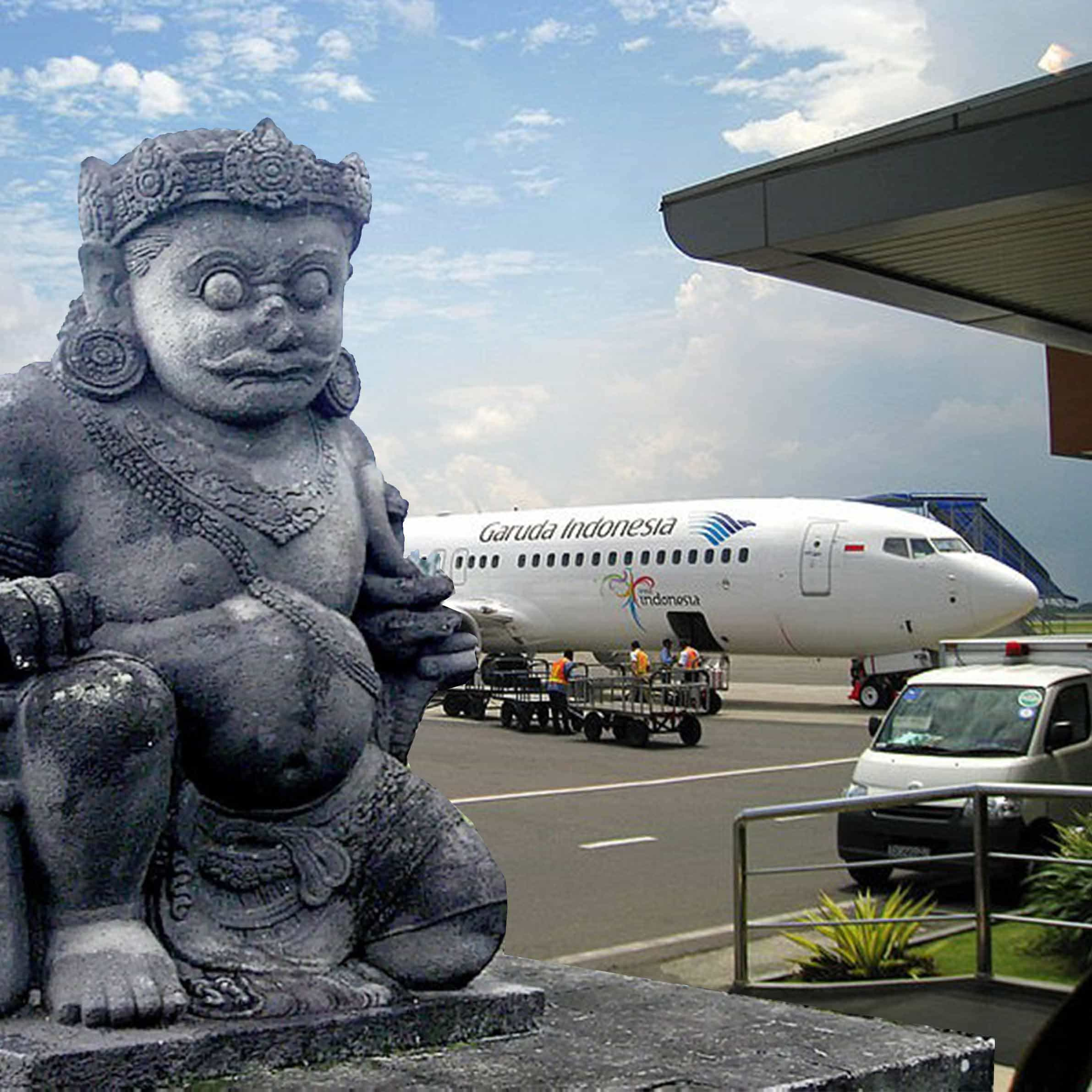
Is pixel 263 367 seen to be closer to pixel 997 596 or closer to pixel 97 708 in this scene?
pixel 97 708

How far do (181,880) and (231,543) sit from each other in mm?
701

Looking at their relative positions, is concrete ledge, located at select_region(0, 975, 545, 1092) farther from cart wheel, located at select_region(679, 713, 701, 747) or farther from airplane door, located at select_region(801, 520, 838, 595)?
airplane door, located at select_region(801, 520, 838, 595)

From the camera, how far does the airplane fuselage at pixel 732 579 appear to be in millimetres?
23594

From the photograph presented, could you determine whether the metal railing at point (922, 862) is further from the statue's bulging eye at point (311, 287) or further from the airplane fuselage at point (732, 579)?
the airplane fuselage at point (732, 579)

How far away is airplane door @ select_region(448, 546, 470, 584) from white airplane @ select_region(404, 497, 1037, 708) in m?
0.04

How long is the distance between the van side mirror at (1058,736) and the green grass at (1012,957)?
7.57 ft

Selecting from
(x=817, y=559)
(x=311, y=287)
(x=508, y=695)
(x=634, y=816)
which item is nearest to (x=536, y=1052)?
(x=311, y=287)

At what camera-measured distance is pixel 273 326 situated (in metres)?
3.47

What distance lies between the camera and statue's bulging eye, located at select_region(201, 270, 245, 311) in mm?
3486

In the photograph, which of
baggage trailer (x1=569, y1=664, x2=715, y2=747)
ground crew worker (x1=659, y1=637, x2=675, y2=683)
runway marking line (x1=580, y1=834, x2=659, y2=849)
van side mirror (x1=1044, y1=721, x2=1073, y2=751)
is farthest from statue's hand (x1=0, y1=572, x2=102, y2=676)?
ground crew worker (x1=659, y1=637, x2=675, y2=683)

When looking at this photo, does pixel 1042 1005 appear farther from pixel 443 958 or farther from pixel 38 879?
pixel 38 879

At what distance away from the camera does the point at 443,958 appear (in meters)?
3.37

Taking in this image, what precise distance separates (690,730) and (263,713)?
669 inches

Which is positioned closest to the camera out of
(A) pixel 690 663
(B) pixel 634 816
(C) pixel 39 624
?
(C) pixel 39 624
